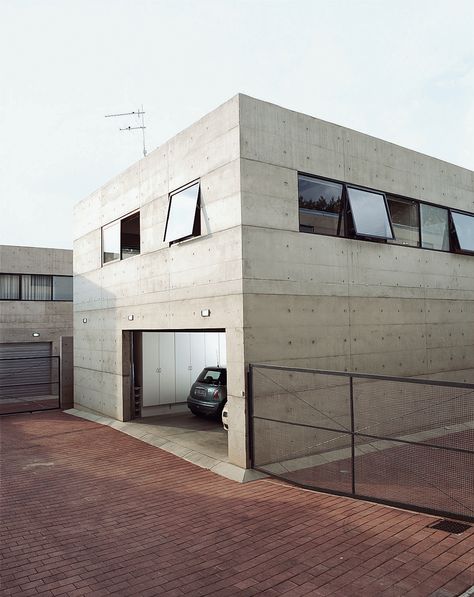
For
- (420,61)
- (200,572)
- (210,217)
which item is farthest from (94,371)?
(420,61)

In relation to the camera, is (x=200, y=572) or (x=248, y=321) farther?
(x=248, y=321)

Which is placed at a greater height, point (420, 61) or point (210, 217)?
point (420, 61)

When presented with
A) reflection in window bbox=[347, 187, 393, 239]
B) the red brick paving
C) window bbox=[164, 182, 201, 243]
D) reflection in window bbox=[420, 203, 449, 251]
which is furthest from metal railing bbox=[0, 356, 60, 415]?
reflection in window bbox=[420, 203, 449, 251]

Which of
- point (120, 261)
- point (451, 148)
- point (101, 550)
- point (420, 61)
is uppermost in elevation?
point (451, 148)

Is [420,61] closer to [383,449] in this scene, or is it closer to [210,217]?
[210,217]

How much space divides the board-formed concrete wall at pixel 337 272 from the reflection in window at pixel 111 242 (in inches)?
245

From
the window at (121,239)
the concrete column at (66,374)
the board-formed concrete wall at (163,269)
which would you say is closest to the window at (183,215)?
the board-formed concrete wall at (163,269)

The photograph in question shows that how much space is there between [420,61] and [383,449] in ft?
28.2

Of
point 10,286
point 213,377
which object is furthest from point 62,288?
point 213,377

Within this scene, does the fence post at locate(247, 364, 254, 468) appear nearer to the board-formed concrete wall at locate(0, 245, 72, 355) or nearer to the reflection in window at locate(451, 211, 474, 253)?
the reflection in window at locate(451, 211, 474, 253)

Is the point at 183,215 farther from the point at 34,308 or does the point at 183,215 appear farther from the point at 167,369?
the point at 34,308

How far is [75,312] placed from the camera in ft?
54.2

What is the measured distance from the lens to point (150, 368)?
14047 millimetres

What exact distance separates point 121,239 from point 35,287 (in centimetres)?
1233
